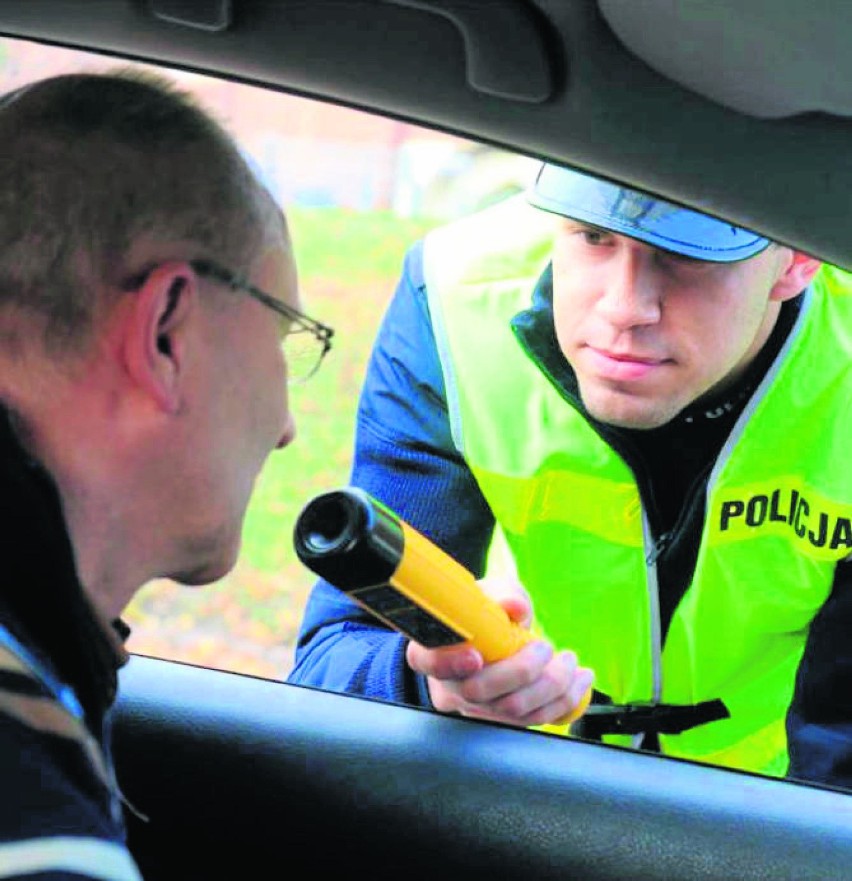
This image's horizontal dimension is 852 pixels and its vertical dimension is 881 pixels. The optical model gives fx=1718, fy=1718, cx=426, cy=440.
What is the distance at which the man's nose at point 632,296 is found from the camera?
1.90 meters

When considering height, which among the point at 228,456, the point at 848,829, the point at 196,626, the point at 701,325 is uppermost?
the point at 228,456

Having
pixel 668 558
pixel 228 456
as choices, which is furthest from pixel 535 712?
pixel 228 456

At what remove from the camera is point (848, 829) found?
1554 mm

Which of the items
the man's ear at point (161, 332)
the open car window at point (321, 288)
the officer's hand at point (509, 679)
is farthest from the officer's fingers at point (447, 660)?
the open car window at point (321, 288)

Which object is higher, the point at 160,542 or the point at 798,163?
the point at 798,163

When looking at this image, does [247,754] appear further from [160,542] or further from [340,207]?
[340,207]

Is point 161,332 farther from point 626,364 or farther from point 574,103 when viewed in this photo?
point 626,364

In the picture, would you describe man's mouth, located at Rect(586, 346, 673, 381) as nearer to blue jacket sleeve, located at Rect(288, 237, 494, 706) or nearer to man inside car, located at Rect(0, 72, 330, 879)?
blue jacket sleeve, located at Rect(288, 237, 494, 706)

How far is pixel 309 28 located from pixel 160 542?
38 cm

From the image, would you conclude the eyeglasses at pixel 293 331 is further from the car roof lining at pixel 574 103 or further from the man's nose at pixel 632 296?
the man's nose at pixel 632 296

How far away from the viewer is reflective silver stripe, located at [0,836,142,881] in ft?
3.12

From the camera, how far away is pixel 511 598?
168 centimetres

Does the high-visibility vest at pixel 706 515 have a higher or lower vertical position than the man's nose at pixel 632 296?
lower

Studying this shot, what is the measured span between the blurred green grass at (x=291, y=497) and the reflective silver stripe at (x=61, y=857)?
2632 mm
